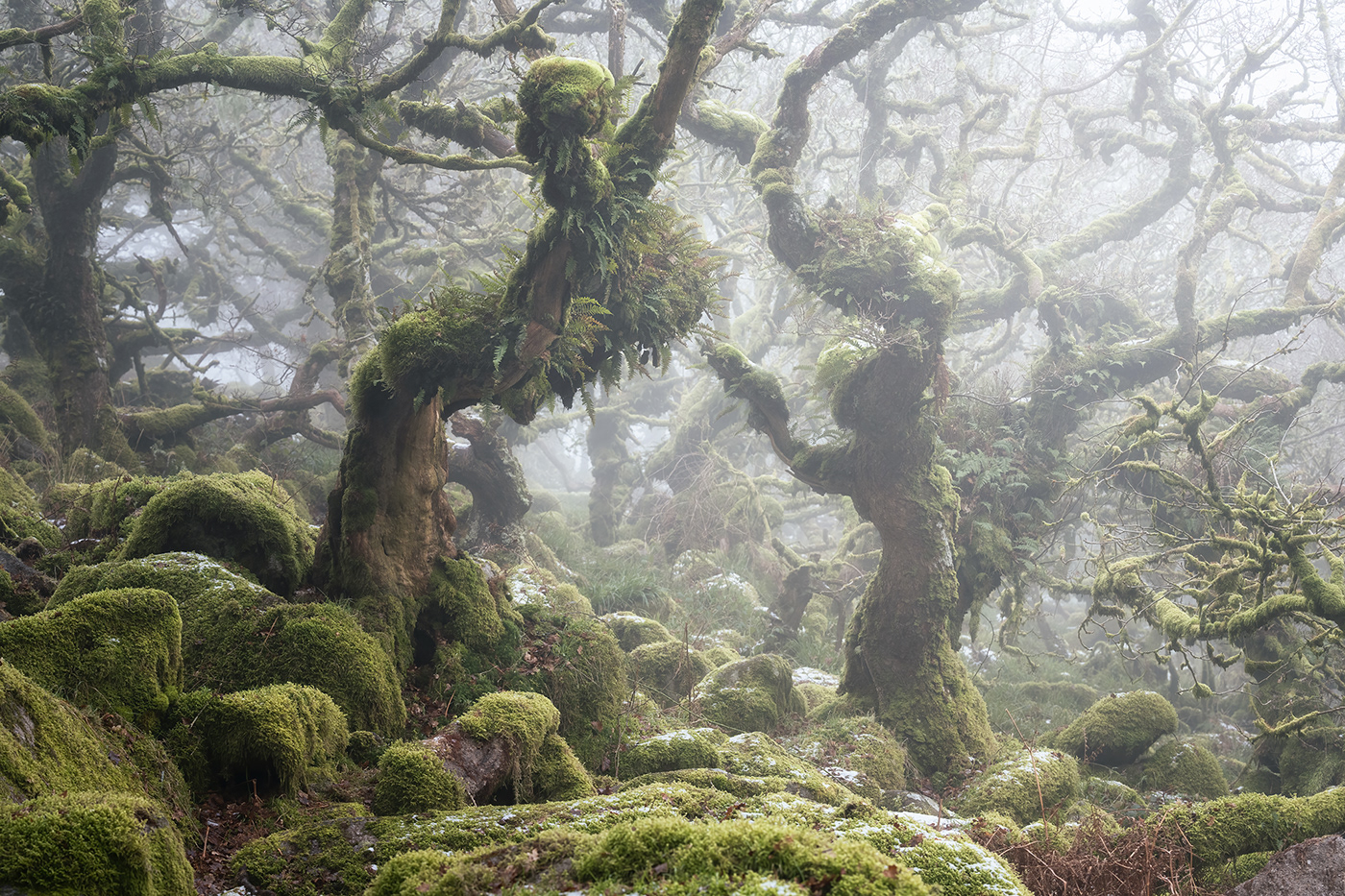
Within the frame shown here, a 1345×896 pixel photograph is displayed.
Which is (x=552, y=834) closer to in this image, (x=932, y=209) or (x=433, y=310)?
(x=433, y=310)

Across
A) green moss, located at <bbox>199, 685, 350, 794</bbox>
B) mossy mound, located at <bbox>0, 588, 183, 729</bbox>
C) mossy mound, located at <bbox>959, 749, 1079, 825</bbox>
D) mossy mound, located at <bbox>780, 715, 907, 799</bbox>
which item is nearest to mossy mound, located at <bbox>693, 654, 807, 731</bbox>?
mossy mound, located at <bbox>780, 715, 907, 799</bbox>

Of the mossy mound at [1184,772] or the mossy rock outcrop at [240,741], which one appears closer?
the mossy rock outcrop at [240,741]

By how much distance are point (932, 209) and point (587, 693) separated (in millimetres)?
10415

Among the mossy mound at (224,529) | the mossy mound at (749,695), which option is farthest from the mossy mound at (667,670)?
the mossy mound at (224,529)

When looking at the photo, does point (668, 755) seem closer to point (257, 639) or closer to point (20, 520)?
point (257, 639)

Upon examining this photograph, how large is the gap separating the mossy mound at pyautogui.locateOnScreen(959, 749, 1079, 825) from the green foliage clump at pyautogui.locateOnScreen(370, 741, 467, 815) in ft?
17.7

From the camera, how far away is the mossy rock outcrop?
370cm

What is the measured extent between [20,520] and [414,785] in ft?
16.2

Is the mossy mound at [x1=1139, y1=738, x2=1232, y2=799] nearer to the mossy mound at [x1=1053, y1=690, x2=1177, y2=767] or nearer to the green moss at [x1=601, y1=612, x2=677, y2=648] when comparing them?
the mossy mound at [x1=1053, y1=690, x2=1177, y2=767]

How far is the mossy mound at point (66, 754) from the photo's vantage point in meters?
2.49

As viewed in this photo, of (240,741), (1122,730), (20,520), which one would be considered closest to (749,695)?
(1122,730)

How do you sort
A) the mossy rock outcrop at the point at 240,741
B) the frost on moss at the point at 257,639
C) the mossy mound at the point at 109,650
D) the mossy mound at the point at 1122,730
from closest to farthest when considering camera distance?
the mossy mound at the point at 109,650 < the mossy rock outcrop at the point at 240,741 < the frost on moss at the point at 257,639 < the mossy mound at the point at 1122,730

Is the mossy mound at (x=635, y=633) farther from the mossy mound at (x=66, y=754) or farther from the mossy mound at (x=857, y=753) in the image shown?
the mossy mound at (x=66, y=754)

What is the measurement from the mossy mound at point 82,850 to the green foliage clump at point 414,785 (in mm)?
1402
